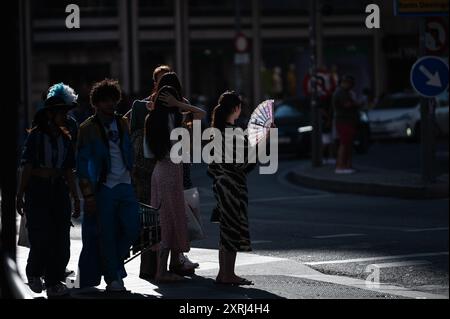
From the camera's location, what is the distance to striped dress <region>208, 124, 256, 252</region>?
34.6ft

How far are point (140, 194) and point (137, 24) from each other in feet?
132

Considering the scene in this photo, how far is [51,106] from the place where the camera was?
10.3 metres

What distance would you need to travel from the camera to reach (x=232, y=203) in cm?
1058

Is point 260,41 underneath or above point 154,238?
above

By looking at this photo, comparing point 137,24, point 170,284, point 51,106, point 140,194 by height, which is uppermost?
point 137,24

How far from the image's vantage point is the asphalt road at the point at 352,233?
447 inches

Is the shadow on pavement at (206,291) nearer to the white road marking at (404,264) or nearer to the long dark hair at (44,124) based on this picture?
the long dark hair at (44,124)

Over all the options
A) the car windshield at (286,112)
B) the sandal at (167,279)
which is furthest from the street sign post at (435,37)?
the car windshield at (286,112)

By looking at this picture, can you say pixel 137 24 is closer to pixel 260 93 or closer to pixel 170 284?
pixel 260 93

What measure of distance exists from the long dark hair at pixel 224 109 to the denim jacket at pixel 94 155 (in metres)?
0.86

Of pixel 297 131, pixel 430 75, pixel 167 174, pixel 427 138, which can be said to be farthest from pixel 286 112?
pixel 167 174

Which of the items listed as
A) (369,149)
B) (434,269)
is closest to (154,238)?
(434,269)

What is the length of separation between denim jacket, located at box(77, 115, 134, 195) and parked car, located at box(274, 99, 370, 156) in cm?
1981

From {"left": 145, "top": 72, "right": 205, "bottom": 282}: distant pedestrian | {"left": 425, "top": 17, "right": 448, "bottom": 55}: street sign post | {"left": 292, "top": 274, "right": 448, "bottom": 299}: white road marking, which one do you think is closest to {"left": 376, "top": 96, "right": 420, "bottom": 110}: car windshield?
{"left": 425, "top": 17, "right": 448, "bottom": 55}: street sign post
